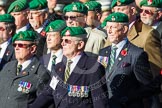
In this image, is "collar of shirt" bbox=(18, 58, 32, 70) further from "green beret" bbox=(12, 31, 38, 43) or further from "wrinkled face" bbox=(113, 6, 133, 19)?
"wrinkled face" bbox=(113, 6, 133, 19)

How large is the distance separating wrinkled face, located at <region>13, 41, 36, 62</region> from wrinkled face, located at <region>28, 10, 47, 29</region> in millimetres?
1508

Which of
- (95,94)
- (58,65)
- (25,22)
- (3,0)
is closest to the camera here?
(95,94)

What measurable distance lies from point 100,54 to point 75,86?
1081 millimetres

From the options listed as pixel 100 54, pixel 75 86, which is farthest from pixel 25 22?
pixel 75 86

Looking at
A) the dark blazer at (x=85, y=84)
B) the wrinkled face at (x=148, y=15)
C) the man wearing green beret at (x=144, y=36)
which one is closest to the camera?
the dark blazer at (x=85, y=84)

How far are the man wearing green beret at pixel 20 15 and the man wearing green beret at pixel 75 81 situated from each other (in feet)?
7.27

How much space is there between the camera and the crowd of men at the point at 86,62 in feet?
26.6

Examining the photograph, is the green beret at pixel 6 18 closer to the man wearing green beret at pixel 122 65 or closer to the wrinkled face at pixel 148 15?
the man wearing green beret at pixel 122 65

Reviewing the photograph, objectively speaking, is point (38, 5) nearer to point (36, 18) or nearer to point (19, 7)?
point (36, 18)

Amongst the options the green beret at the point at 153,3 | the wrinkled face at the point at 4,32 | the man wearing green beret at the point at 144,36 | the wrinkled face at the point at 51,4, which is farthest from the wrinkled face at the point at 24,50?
the wrinkled face at the point at 51,4

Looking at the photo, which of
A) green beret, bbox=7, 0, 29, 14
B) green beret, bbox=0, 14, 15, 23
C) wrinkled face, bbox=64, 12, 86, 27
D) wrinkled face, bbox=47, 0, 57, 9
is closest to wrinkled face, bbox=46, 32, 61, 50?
wrinkled face, bbox=64, 12, 86, 27

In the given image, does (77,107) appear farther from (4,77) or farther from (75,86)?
(4,77)

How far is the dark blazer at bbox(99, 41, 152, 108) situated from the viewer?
819 cm

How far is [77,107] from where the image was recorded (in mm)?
7977
